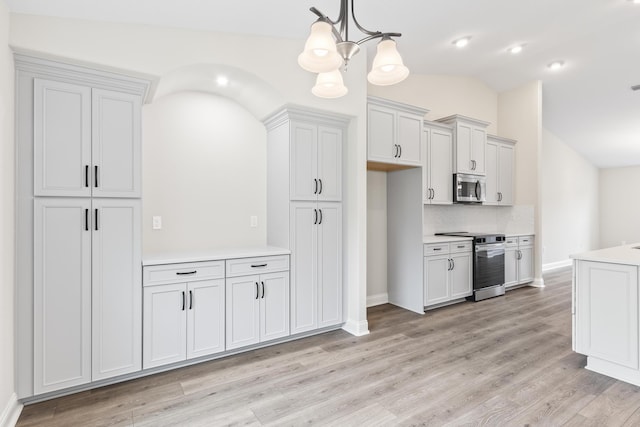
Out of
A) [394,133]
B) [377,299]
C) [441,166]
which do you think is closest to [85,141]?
[394,133]

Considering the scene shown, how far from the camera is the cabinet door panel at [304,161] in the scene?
3.27m

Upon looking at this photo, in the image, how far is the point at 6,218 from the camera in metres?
2.02

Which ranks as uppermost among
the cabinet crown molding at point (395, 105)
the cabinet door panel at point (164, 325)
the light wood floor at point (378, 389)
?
the cabinet crown molding at point (395, 105)

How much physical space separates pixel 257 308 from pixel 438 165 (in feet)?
10.1

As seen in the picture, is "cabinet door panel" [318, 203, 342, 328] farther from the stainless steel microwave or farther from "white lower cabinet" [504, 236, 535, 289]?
"white lower cabinet" [504, 236, 535, 289]

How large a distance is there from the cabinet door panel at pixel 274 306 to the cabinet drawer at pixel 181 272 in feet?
1.43

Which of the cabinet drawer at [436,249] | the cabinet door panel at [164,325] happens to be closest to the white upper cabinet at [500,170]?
the cabinet drawer at [436,249]

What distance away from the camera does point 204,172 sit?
338cm

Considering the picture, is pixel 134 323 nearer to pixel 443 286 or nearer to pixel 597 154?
pixel 443 286

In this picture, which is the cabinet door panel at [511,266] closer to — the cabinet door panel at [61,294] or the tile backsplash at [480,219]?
the tile backsplash at [480,219]

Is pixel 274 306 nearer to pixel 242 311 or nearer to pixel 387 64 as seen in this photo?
pixel 242 311

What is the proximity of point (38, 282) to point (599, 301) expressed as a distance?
4.06 meters

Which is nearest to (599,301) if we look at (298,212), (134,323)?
(298,212)

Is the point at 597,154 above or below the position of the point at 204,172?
above
